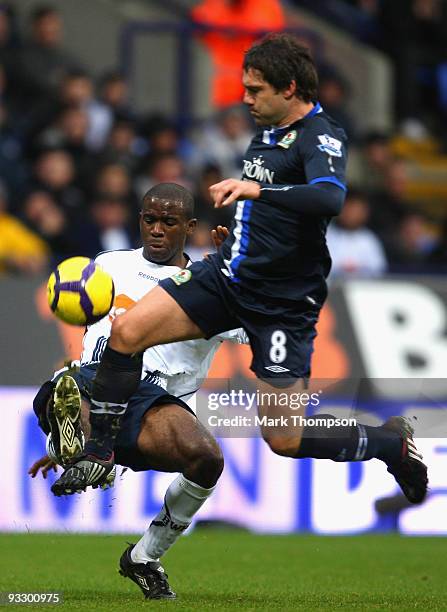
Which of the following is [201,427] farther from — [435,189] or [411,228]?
[435,189]

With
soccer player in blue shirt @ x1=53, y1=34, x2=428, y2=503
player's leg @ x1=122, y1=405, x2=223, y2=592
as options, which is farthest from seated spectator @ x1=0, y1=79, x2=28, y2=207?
soccer player in blue shirt @ x1=53, y1=34, x2=428, y2=503

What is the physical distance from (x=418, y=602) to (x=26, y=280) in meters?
4.76

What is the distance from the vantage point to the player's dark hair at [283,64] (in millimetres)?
6508

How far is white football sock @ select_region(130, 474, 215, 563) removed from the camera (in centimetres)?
677

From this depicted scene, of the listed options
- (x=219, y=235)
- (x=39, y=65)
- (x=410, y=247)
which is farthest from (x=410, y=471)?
(x=39, y=65)

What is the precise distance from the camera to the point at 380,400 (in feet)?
26.3

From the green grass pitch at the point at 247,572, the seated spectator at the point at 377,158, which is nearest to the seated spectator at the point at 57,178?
the green grass pitch at the point at 247,572

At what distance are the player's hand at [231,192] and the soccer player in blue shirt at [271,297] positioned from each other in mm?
376

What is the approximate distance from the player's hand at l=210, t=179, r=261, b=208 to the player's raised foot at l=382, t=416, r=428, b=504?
1.36 m

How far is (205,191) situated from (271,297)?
6.22 metres

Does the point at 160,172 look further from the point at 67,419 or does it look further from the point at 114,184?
the point at 67,419

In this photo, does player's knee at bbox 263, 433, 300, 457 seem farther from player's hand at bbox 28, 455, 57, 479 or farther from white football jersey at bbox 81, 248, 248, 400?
player's hand at bbox 28, 455, 57, 479

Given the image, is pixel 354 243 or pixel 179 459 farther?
pixel 354 243

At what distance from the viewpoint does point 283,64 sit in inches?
256
